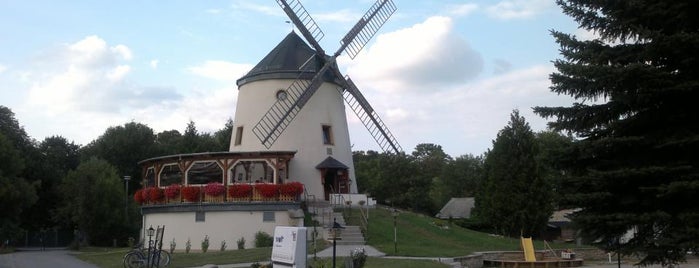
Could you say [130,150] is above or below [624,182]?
above

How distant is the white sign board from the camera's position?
16125 millimetres

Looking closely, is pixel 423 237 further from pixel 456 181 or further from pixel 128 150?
pixel 456 181

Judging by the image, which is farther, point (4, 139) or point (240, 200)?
point (4, 139)

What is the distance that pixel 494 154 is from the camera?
37.8 m

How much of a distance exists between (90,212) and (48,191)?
13522 mm

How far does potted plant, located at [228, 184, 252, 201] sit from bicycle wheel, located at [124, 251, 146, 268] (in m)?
10.0

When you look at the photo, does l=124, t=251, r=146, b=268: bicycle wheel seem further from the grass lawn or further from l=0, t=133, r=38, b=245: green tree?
l=0, t=133, r=38, b=245: green tree

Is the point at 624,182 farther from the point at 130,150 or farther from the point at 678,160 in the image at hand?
the point at 130,150

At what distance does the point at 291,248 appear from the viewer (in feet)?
53.6

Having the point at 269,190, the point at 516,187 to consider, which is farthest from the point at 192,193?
the point at 516,187

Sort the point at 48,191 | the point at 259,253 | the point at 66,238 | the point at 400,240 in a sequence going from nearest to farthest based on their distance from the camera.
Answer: the point at 259,253
the point at 400,240
the point at 66,238
the point at 48,191

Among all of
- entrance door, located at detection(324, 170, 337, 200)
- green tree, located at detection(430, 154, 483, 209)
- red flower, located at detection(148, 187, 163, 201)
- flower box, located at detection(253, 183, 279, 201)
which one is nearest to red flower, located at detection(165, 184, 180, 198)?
red flower, located at detection(148, 187, 163, 201)

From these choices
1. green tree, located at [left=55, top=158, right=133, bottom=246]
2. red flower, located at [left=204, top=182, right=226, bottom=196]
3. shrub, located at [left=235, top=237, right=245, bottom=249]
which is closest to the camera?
shrub, located at [left=235, top=237, right=245, bottom=249]

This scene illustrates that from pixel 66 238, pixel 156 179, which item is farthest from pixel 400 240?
pixel 66 238
